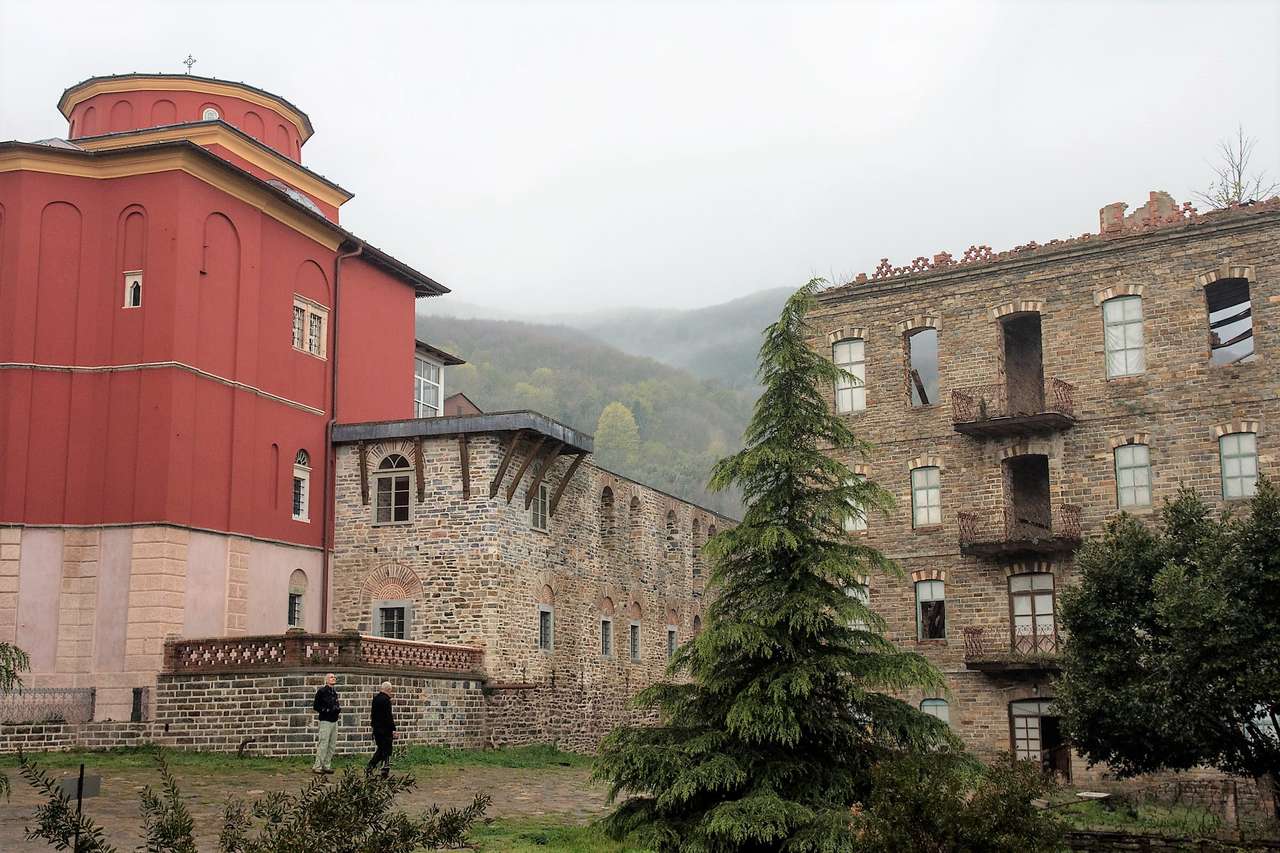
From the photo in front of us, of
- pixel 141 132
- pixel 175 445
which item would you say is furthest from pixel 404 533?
pixel 141 132

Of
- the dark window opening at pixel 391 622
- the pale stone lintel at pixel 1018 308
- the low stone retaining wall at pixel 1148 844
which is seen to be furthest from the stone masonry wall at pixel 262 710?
the pale stone lintel at pixel 1018 308

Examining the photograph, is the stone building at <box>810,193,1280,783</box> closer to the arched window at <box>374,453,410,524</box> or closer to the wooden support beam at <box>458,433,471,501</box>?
the wooden support beam at <box>458,433,471,501</box>

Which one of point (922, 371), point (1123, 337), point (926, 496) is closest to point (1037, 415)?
point (1123, 337)

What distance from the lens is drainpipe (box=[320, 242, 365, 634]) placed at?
2884 cm

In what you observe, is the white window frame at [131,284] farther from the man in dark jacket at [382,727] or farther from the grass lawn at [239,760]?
the man in dark jacket at [382,727]

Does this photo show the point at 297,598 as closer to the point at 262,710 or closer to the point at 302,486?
the point at 302,486

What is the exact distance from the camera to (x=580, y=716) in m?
30.7

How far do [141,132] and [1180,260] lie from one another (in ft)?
74.2

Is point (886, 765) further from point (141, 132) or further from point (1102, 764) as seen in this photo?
point (141, 132)

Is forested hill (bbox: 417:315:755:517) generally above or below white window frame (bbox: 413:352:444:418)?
above

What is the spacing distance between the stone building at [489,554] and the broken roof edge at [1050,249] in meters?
8.09

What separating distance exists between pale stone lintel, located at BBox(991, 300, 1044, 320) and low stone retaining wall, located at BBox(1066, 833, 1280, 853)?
1539 cm

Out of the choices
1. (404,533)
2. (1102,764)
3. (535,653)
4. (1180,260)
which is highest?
(1180,260)

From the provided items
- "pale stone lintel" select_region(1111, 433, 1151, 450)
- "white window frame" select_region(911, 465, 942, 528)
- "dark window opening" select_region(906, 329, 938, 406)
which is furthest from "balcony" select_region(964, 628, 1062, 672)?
"dark window opening" select_region(906, 329, 938, 406)
